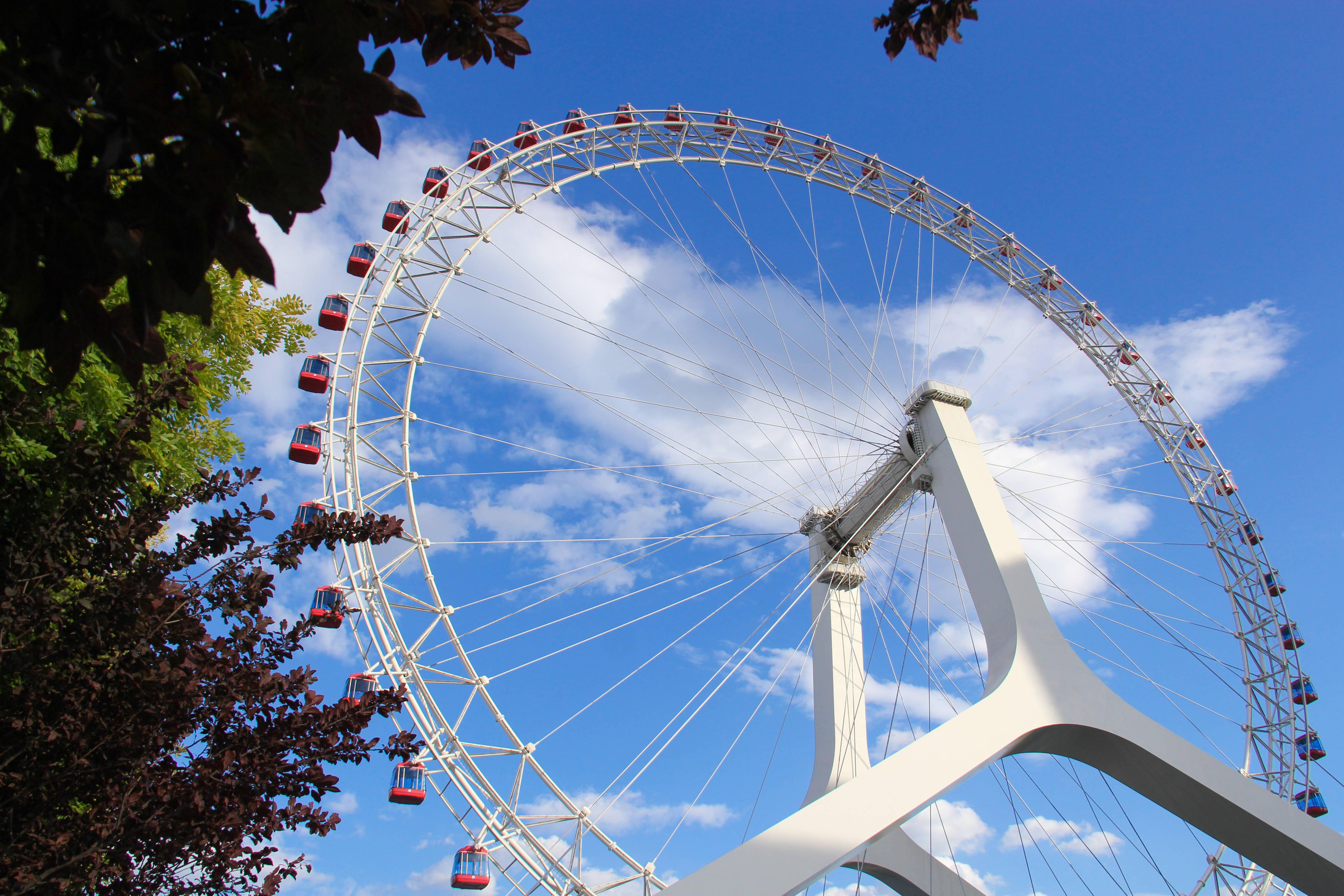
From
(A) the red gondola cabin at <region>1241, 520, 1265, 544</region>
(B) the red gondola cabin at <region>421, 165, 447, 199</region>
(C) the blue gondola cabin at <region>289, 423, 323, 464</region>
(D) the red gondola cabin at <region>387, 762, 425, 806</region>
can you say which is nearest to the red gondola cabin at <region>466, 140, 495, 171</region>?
(B) the red gondola cabin at <region>421, 165, 447, 199</region>

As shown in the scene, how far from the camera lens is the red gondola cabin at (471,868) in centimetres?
965

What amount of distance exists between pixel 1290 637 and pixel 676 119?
1632cm

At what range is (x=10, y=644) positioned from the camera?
3.67 m

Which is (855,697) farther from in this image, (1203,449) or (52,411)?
(52,411)

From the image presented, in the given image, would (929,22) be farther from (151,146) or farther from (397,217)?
(397,217)

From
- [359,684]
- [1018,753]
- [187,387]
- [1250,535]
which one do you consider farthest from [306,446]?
[1250,535]

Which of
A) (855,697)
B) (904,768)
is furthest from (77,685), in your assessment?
(855,697)

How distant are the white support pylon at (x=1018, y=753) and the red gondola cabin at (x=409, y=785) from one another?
14.2ft

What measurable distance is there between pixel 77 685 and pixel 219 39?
3206mm

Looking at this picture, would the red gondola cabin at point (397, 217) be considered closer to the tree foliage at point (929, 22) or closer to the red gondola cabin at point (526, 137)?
the red gondola cabin at point (526, 137)

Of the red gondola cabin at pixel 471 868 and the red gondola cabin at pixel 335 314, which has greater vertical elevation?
the red gondola cabin at pixel 335 314

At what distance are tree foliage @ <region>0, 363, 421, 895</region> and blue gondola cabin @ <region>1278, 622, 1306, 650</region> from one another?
748 inches

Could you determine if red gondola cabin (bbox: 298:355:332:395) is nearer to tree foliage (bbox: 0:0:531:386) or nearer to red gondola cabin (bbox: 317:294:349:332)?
red gondola cabin (bbox: 317:294:349:332)

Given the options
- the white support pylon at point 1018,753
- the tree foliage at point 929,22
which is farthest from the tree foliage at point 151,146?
the white support pylon at point 1018,753
